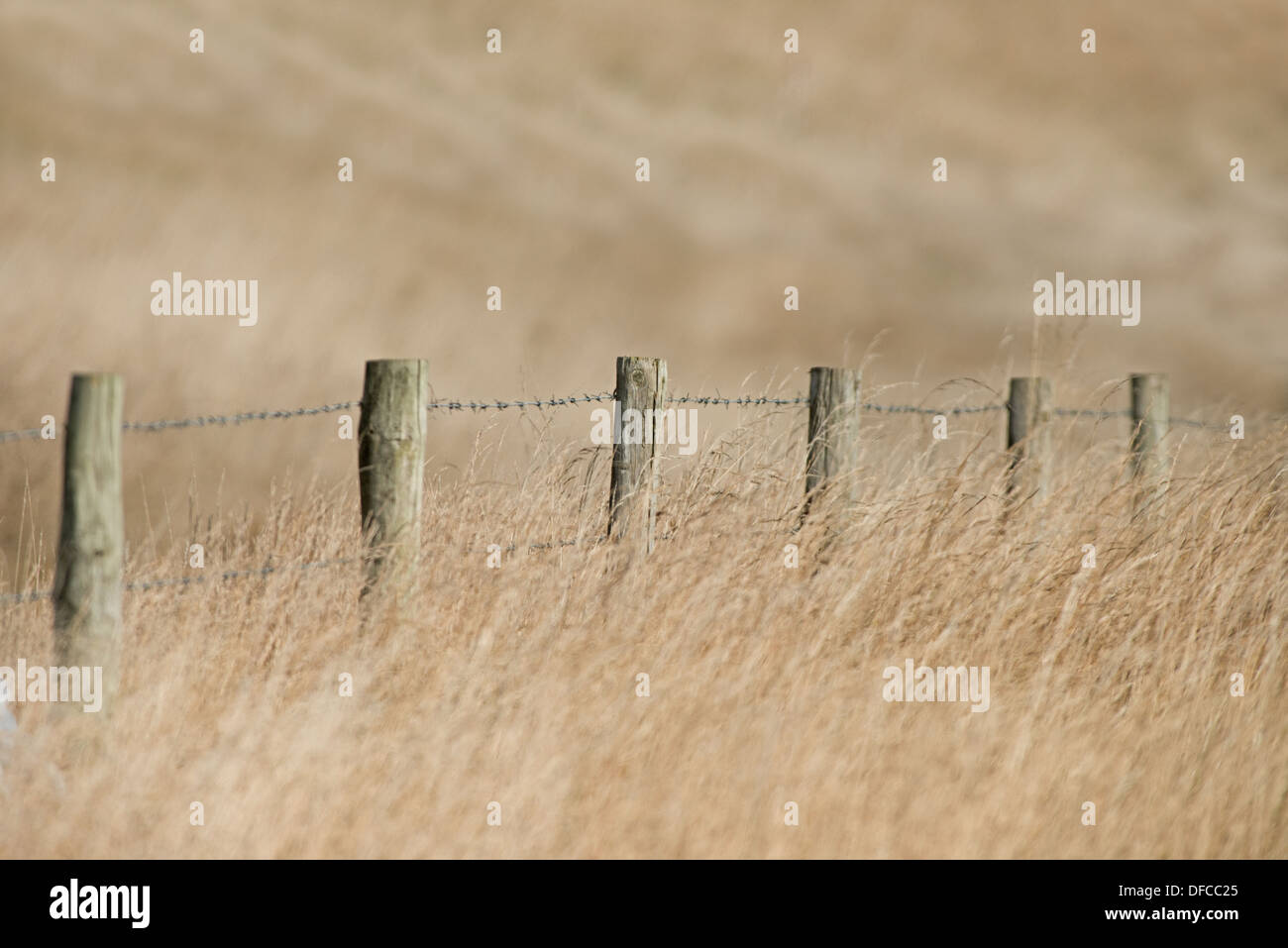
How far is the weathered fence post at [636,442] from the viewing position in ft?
17.7

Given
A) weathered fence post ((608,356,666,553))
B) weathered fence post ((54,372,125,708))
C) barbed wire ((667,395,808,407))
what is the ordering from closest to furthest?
weathered fence post ((54,372,125,708)), weathered fence post ((608,356,666,553)), barbed wire ((667,395,808,407))

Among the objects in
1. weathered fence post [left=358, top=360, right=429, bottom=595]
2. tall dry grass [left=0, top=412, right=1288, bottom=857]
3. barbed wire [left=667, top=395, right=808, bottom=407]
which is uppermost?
barbed wire [left=667, top=395, right=808, bottom=407]

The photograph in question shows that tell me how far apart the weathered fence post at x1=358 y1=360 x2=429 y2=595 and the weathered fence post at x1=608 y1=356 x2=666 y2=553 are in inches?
39.7

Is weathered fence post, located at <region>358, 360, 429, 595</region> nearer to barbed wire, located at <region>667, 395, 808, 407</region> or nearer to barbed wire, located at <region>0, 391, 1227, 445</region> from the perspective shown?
barbed wire, located at <region>0, 391, 1227, 445</region>

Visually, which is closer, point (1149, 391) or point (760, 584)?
point (760, 584)

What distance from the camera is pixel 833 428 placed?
6.00m

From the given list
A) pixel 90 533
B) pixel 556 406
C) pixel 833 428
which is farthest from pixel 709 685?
pixel 556 406

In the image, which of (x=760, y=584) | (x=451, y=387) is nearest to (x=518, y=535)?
(x=760, y=584)

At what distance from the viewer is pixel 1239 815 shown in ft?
12.5

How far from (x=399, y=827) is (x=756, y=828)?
97 cm

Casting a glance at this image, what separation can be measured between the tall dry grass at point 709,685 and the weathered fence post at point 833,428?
169mm

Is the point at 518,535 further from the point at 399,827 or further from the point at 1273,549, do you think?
the point at 1273,549

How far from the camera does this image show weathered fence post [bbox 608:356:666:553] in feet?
17.7

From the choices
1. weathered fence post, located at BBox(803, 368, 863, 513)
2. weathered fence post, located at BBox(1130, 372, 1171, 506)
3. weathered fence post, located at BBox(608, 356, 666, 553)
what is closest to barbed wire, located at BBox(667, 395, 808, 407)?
weathered fence post, located at BBox(803, 368, 863, 513)
